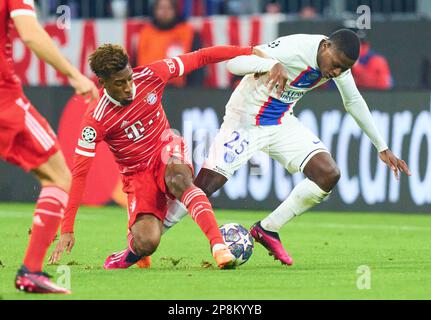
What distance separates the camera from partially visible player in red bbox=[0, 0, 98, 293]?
718cm

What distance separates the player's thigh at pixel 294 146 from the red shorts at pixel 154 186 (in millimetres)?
986

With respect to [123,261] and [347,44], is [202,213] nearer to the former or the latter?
[123,261]

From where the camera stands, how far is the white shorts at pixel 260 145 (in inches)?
385

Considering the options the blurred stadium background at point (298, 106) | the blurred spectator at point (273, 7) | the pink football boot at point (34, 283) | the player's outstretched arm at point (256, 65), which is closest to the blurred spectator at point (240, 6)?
the blurred stadium background at point (298, 106)

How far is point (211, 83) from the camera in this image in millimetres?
17344

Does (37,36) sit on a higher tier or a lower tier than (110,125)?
higher

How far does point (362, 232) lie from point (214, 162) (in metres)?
3.57

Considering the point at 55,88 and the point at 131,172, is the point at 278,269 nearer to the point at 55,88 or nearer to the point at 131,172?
the point at 131,172

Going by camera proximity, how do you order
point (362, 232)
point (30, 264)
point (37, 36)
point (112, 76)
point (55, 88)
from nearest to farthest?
point (37, 36), point (30, 264), point (112, 76), point (362, 232), point (55, 88)

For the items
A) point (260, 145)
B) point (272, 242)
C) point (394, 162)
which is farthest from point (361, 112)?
point (272, 242)

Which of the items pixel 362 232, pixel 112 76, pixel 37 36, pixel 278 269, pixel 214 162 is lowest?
pixel 362 232

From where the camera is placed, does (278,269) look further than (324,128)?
No

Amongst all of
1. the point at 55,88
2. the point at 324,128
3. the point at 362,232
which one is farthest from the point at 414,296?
the point at 55,88

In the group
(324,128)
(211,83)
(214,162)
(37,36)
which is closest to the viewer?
(37,36)
